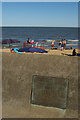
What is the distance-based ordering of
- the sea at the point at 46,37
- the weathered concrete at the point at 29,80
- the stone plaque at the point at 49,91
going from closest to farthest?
the weathered concrete at the point at 29,80 < the stone plaque at the point at 49,91 < the sea at the point at 46,37

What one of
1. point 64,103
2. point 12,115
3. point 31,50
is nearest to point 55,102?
point 64,103

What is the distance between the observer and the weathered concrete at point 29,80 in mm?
7761

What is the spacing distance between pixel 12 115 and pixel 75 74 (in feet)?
13.0

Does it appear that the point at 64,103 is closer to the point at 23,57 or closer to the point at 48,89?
the point at 48,89

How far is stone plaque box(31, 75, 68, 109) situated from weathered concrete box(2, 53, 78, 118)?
20 cm

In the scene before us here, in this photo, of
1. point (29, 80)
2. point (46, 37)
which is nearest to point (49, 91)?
point (29, 80)

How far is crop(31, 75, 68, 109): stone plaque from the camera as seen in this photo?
7879mm

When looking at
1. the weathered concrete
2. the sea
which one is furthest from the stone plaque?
the sea

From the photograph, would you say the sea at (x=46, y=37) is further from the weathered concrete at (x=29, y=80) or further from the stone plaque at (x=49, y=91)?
the stone plaque at (x=49, y=91)

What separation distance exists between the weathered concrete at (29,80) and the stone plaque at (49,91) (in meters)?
0.20

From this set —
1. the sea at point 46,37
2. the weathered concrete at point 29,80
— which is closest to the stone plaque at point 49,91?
the weathered concrete at point 29,80

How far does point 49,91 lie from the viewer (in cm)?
806

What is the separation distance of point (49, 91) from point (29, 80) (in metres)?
1.18

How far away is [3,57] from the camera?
27.8ft
